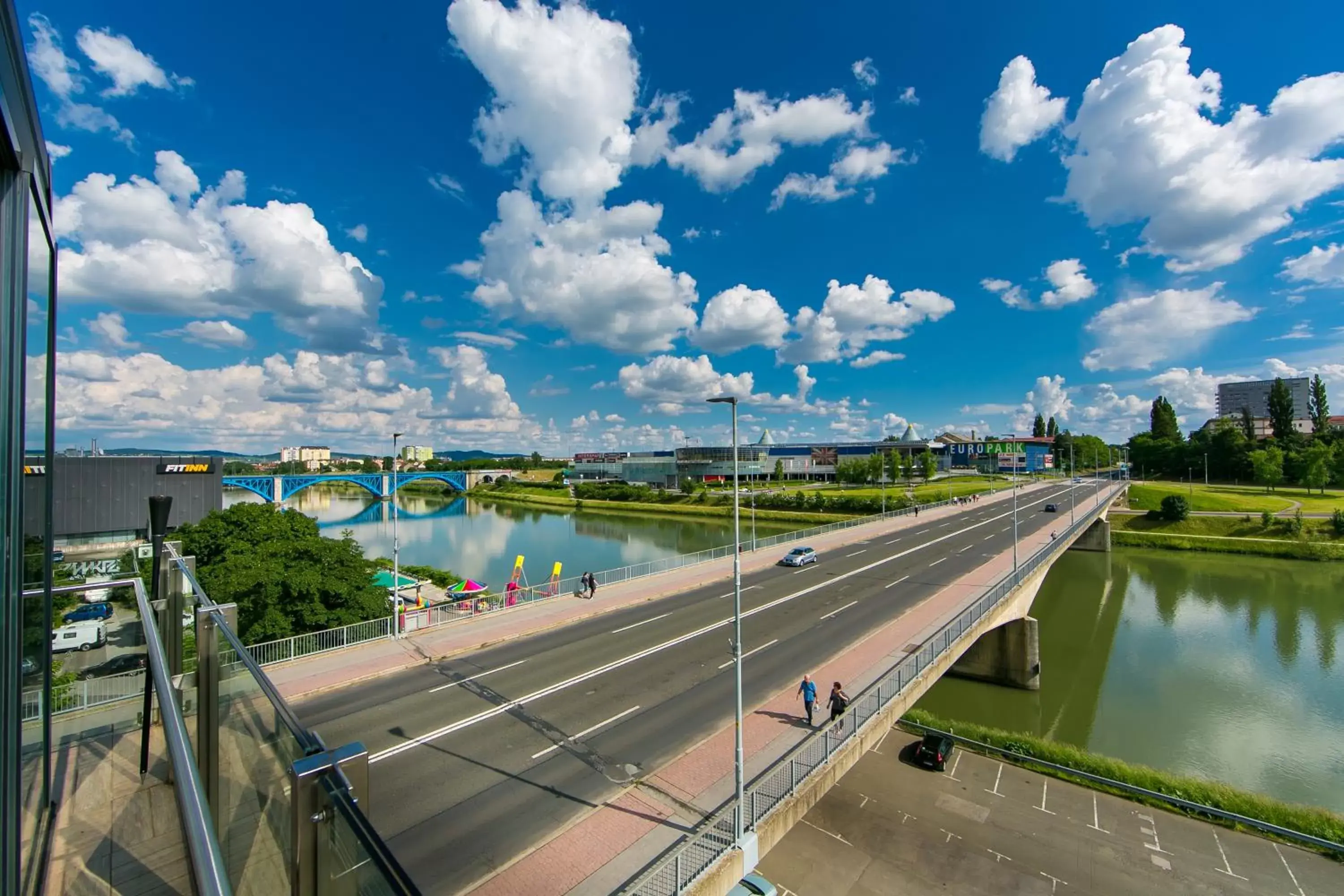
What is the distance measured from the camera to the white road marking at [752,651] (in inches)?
759

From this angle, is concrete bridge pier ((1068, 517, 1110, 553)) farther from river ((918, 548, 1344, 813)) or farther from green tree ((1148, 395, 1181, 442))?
green tree ((1148, 395, 1181, 442))

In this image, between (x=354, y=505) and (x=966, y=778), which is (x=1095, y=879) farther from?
(x=354, y=505)

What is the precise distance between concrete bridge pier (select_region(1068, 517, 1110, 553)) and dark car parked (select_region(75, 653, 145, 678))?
75.3 meters

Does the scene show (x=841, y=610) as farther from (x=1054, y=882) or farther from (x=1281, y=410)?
(x=1281, y=410)

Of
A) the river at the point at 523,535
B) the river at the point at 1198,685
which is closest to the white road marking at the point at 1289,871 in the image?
the river at the point at 1198,685

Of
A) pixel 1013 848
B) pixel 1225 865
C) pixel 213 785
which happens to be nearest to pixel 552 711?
pixel 213 785

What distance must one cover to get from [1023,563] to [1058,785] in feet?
45.1

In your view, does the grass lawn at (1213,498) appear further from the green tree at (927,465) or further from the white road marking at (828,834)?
the white road marking at (828,834)

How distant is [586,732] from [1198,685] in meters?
29.6

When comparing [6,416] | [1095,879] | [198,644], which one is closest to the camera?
[6,416]

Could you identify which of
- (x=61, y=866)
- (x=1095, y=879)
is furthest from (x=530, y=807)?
(x=1095, y=879)

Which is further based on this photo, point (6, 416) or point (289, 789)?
point (6, 416)

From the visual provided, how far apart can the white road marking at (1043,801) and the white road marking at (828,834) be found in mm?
6159

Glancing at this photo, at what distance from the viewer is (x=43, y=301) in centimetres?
379
